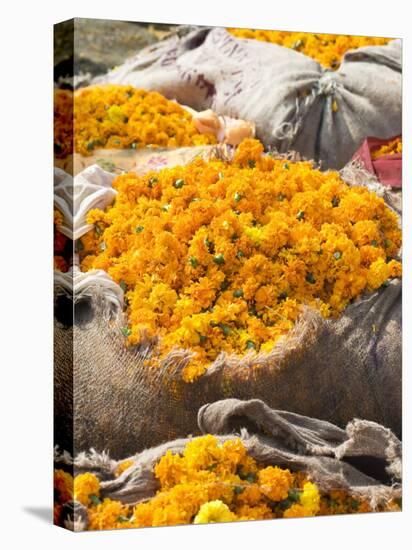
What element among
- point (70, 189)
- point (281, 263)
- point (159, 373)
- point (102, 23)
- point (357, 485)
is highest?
point (102, 23)

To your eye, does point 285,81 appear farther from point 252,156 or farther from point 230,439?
point 230,439

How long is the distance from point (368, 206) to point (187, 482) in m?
1.95

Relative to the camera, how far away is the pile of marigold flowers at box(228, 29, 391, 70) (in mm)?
7605

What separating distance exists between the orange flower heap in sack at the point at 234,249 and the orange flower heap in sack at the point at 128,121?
183mm

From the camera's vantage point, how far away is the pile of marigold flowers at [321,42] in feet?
25.0

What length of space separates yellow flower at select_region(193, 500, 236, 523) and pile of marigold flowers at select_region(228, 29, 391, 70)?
8.80 feet

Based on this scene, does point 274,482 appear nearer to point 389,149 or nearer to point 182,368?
point 182,368

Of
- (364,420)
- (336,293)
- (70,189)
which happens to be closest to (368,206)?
(336,293)

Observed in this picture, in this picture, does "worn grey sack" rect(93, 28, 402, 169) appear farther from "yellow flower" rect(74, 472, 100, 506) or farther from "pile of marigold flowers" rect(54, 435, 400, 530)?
"yellow flower" rect(74, 472, 100, 506)

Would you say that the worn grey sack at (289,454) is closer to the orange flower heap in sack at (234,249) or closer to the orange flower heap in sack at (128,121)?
the orange flower heap in sack at (234,249)

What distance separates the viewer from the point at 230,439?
719 centimetres

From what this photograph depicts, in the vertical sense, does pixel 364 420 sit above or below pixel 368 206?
below

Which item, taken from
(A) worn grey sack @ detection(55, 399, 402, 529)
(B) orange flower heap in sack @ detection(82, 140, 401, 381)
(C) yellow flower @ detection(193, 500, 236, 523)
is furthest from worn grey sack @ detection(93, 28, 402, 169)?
(C) yellow flower @ detection(193, 500, 236, 523)

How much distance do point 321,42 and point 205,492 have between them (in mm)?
2766
